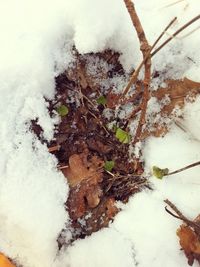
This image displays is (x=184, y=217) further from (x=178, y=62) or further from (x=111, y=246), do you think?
(x=178, y=62)

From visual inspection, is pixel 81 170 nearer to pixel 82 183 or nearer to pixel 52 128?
pixel 82 183

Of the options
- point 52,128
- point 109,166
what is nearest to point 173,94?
point 109,166

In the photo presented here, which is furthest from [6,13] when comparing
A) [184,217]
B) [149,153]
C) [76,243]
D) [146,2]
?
[184,217]

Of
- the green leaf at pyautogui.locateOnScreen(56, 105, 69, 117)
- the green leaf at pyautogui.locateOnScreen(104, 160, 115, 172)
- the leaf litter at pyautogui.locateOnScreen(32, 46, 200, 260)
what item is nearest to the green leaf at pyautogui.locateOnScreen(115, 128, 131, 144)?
the leaf litter at pyautogui.locateOnScreen(32, 46, 200, 260)

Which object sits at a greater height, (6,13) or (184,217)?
(6,13)

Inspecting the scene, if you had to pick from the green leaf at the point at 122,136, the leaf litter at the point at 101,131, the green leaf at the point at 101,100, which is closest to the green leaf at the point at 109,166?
the leaf litter at the point at 101,131

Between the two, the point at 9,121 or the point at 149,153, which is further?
the point at 149,153

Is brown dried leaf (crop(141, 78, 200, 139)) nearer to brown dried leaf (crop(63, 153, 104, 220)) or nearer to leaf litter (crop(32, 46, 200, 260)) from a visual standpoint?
leaf litter (crop(32, 46, 200, 260))
